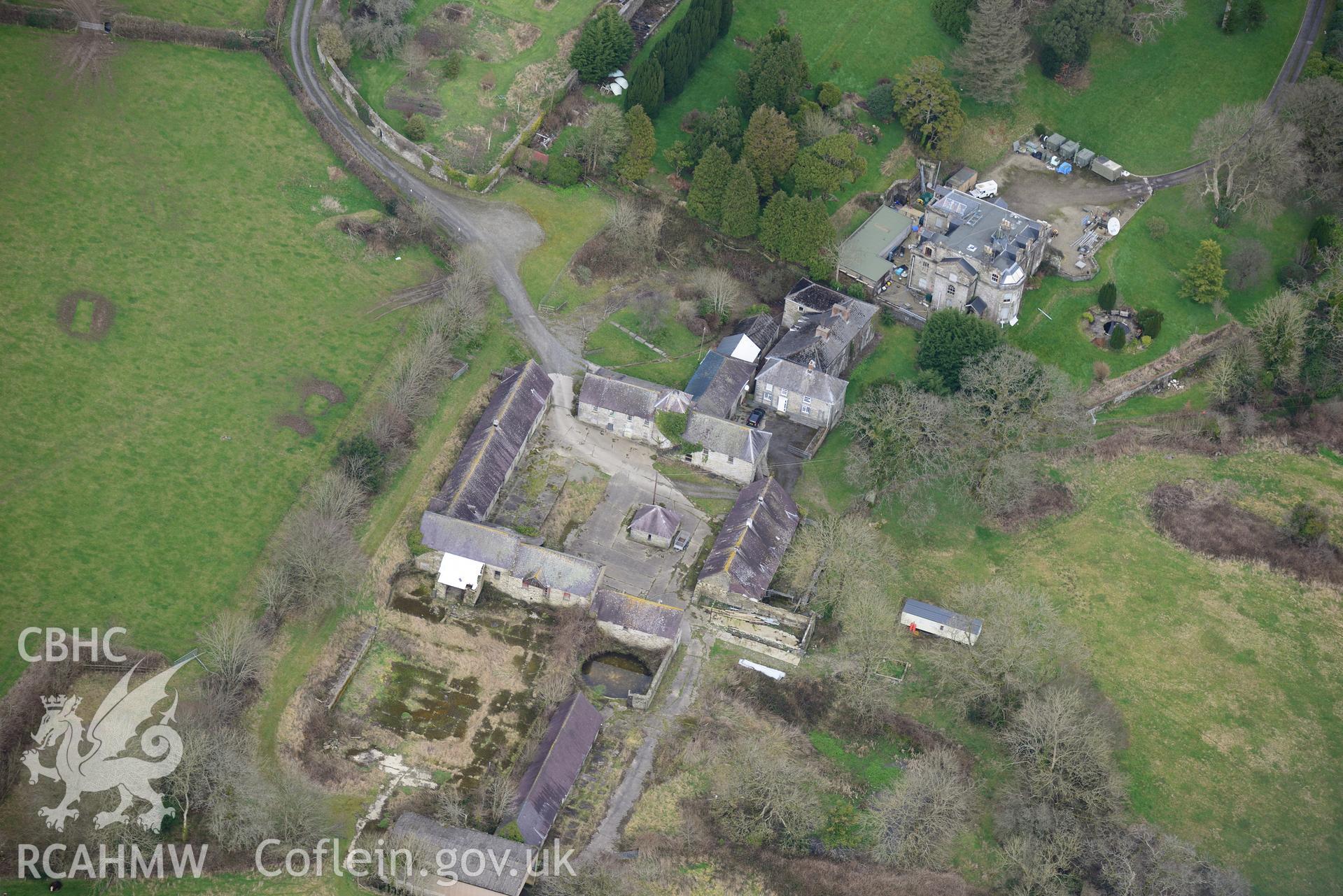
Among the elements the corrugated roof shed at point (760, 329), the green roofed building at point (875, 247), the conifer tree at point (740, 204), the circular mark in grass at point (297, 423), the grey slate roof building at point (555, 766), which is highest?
the conifer tree at point (740, 204)

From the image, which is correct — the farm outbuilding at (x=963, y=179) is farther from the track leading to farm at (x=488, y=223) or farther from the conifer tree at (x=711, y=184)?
the track leading to farm at (x=488, y=223)

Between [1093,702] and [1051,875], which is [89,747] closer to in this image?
[1051,875]

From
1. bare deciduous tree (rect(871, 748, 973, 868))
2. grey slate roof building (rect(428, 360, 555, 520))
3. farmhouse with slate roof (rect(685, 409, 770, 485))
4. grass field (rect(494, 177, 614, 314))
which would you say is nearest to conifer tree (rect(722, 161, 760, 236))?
grass field (rect(494, 177, 614, 314))

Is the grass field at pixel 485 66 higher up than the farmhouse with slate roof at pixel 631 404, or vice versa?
the grass field at pixel 485 66

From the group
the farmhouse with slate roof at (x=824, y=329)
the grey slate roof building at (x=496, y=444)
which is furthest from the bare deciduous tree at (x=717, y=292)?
the grey slate roof building at (x=496, y=444)

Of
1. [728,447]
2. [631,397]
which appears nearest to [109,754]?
[631,397]

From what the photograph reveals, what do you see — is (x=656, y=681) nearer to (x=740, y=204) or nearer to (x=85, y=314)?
(x=740, y=204)

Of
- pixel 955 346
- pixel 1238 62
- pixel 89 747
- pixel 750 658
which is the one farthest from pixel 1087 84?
pixel 89 747

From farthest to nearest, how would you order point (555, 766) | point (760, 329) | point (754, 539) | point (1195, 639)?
point (760, 329) → point (1195, 639) → point (754, 539) → point (555, 766)
